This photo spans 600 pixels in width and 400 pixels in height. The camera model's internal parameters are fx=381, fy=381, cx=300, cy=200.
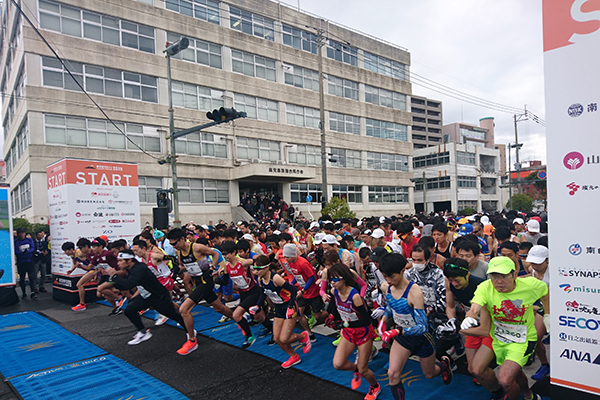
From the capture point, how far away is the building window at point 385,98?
41938 mm

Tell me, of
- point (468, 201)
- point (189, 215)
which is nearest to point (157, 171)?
point (189, 215)

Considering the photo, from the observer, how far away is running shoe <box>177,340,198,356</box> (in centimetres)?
668

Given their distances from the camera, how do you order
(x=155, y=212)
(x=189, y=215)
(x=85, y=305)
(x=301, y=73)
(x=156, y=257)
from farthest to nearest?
(x=301, y=73)
(x=189, y=215)
(x=155, y=212)
(x=85, y=305)
(x=156, y=257)

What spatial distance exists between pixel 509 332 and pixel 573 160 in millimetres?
1857

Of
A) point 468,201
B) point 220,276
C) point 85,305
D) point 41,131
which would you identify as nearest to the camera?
point 220,276

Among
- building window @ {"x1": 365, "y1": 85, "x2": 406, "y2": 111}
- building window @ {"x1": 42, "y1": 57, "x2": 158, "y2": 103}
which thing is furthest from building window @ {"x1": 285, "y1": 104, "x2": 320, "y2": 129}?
building window @ {"x1": 42, "y1": 57, "x2": 158, "y2": 103}

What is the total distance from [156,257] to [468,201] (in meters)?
59.1

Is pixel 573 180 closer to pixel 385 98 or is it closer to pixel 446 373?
pixel 446 373

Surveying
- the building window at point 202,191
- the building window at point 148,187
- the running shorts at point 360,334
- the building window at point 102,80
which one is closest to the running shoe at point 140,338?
the running shorts at point 360,334

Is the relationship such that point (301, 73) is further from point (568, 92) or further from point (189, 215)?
point (568, 92)

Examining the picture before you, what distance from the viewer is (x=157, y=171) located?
26969 mm

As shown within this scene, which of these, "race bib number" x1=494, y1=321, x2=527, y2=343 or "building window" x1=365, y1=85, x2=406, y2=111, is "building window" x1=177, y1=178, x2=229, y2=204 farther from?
"race bib number" x1=494, y1=321, x2=527, y2=343

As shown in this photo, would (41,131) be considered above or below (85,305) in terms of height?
above

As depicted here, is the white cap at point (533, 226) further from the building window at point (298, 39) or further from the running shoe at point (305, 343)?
the building window at point (298, 39)
